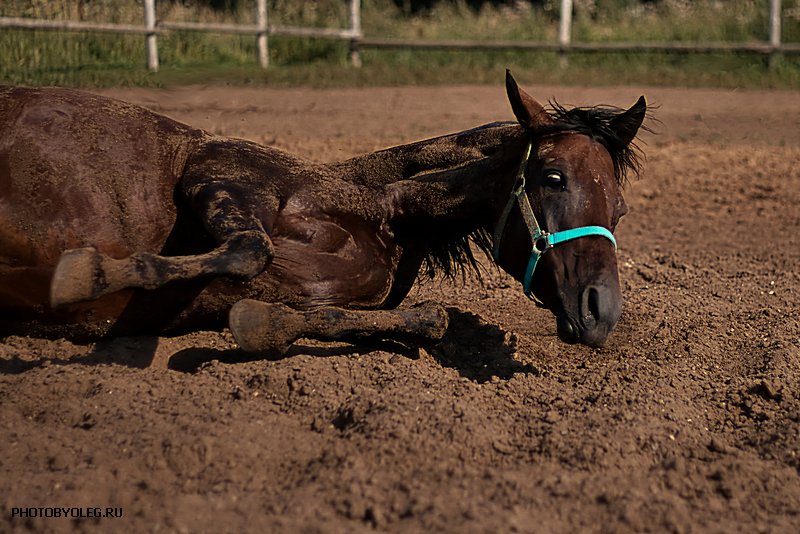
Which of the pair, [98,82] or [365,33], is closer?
[98,82]

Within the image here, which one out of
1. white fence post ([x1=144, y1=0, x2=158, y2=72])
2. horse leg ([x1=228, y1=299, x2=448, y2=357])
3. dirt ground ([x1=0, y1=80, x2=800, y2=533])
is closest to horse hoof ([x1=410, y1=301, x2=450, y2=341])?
horse leg ([x1=228, y1=299, x2=448, y2=357])

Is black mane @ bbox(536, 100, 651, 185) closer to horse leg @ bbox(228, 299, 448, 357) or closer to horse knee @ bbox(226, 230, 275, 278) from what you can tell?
horse leg @ bbox(228, 299, 448, 357)

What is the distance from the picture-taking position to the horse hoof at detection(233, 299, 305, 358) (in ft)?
11.2

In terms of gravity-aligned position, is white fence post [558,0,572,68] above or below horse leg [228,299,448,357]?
above

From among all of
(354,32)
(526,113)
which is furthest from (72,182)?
(354,32)

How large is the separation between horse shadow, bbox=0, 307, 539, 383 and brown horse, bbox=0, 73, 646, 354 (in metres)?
0.11

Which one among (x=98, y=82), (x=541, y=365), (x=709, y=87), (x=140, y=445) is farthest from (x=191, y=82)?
(x=140, y=445)

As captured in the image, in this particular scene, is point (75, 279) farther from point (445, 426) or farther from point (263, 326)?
point (445, 426)

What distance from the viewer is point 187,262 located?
139 inches

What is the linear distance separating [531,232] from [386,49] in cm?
1078

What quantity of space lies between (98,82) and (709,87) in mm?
7735

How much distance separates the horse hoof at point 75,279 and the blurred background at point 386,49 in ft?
19.8

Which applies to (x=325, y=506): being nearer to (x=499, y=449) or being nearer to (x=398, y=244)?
(x=499, y=449)

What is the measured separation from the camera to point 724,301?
17.2 ft
